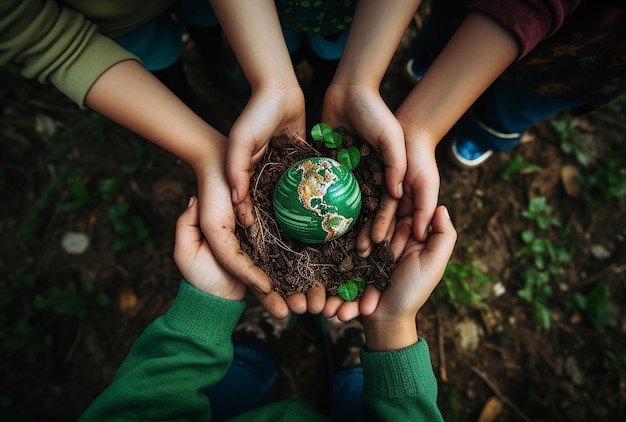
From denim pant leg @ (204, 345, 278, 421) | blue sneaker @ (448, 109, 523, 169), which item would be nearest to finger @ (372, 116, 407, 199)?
blue sneaker @ (448, 109, 523, 169)

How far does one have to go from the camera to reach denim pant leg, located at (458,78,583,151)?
8.66 feet

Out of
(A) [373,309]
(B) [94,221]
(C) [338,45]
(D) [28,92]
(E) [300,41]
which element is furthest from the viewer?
(D) [28,92]

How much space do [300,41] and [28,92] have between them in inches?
104

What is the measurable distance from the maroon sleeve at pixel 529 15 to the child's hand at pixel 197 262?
183 centimetres

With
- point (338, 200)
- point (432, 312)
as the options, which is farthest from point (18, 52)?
point (432, 312)

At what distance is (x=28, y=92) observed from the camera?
3643 millimetres

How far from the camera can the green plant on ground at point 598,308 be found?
10.2 feet

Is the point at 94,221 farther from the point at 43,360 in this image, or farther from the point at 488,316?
the point at 488,316

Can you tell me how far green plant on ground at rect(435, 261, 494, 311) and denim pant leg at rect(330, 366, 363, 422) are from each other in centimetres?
94

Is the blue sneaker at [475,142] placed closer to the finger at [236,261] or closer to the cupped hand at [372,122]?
the cupped hand at [372,122]

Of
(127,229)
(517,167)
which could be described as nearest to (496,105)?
(517,167)

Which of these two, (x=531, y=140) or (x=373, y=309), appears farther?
(x=531, y=140)

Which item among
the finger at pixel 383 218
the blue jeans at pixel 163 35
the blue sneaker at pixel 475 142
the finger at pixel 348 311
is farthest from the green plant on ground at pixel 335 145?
the blue sneaker at pixel 475 142

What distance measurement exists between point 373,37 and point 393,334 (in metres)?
1.60
